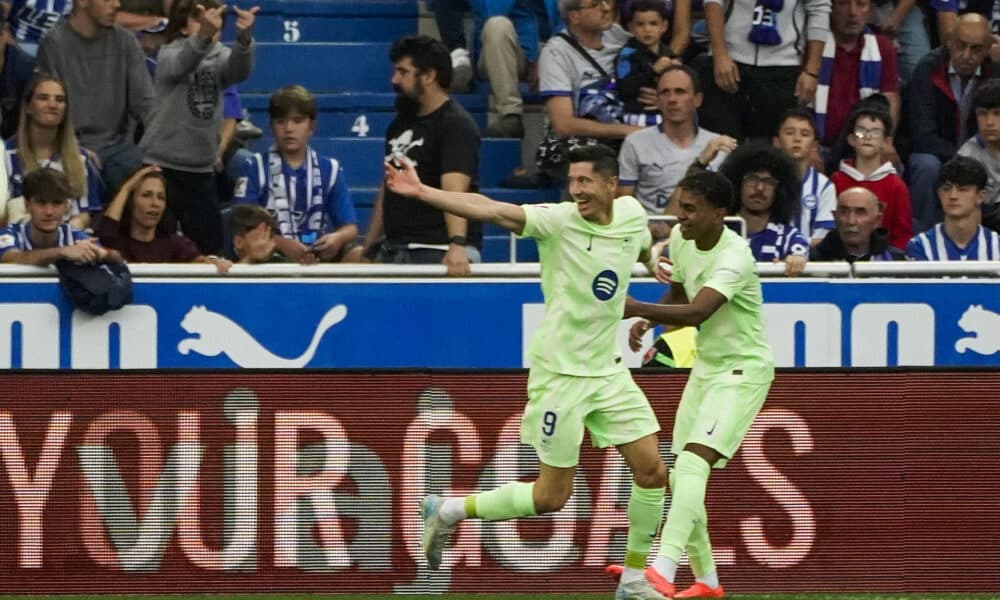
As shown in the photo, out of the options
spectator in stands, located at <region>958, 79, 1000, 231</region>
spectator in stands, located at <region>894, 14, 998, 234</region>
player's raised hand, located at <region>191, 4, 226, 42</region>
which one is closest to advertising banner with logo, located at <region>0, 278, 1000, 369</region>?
spectator in stands, located at <region>958, 79, 1000, 231</region>

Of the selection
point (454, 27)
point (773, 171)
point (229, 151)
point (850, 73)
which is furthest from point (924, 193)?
point (229, 151)

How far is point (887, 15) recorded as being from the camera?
1308cm

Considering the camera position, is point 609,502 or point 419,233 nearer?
point 609,502

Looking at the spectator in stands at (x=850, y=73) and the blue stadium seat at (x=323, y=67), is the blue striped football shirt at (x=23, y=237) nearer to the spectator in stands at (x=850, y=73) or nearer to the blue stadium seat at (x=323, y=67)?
the blue stadium seat at (x=323, y=67)

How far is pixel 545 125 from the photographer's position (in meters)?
12.4

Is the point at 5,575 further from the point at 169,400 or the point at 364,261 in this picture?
the point at 364,261

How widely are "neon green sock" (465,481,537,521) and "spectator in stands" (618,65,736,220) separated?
3.42 m

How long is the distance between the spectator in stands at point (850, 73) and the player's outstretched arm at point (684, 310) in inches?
182

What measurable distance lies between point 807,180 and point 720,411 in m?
3.20

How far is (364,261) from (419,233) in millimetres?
329

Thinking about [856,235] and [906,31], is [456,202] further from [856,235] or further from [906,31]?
[906,31]

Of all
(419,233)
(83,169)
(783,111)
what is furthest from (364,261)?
(783,111)

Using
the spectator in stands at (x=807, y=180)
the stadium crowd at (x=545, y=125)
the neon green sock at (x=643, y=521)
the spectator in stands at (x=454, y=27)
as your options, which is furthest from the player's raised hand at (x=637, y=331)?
the spectator in stands at (x=454, y=27)

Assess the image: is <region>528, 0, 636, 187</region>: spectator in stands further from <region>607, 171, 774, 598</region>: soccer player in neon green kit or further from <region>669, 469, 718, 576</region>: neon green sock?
<region>669, 469, 718, 576</region>: neon green sock
